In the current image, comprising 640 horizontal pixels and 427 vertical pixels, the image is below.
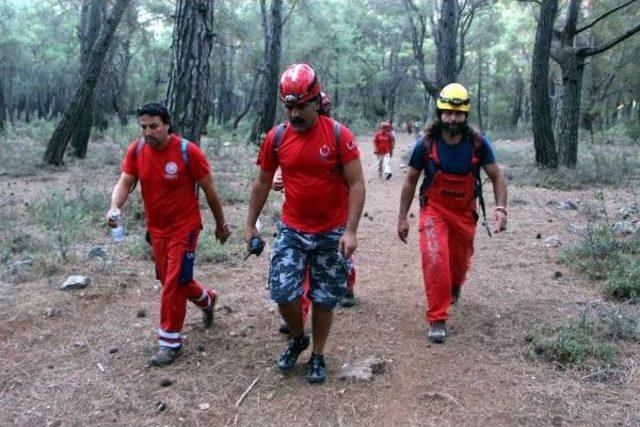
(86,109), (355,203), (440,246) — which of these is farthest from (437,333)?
(86,109)

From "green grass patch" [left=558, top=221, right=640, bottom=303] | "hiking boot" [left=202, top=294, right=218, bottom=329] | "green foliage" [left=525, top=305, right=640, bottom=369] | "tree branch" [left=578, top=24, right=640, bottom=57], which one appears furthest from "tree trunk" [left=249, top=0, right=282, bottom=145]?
"green foliage" [left=525, top=305, right=640, bottom=369]

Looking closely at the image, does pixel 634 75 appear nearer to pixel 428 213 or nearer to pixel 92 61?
pixel 92 61

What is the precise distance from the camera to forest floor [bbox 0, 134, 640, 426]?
12.0 ft

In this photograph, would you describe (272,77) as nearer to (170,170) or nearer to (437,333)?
(170,170)

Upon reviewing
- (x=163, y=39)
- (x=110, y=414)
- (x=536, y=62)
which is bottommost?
(x=110, y=414)

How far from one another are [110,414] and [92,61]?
1141 cm

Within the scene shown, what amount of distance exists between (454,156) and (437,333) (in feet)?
4.68

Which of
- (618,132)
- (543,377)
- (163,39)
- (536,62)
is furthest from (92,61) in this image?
(163,39)

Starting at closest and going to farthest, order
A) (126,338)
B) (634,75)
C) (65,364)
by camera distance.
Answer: (65,364) → (126,338) → (634,75)

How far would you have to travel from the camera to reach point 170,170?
14.3 ft

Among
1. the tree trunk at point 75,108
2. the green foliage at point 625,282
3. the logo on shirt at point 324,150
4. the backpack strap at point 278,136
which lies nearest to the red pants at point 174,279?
the backpack strap at point 278,136

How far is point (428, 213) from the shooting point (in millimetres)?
4930

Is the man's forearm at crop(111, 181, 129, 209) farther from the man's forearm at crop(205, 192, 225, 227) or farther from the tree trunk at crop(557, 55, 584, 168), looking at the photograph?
the tree trunk at crop(557, 55, 584, 168)

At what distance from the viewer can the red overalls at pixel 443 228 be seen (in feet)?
15.6
